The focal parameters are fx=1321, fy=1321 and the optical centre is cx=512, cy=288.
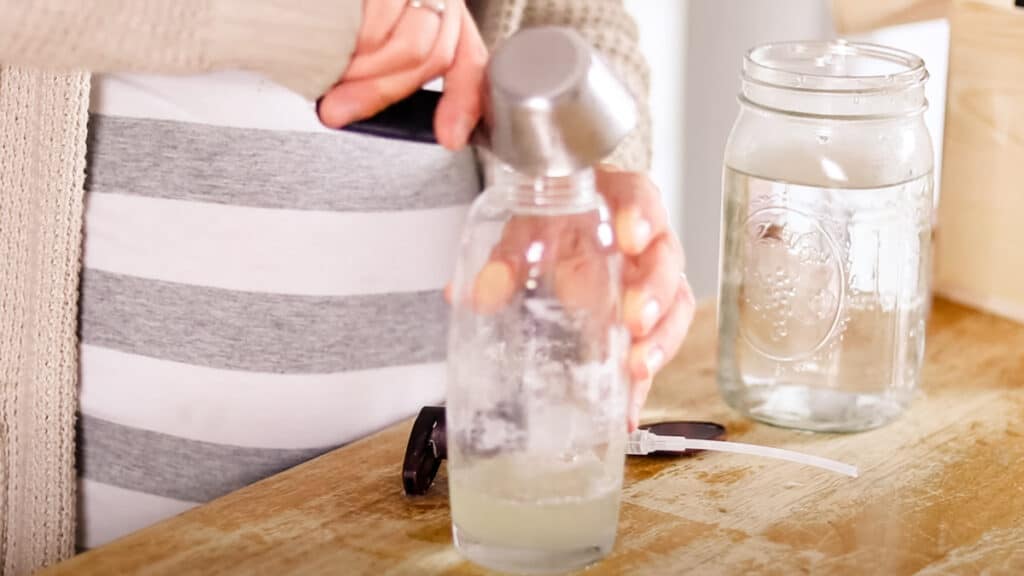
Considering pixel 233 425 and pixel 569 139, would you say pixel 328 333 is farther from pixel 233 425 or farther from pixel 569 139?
pixel 569 139

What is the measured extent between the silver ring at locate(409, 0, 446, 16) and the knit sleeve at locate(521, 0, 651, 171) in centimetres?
33

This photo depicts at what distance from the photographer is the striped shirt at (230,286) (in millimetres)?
806

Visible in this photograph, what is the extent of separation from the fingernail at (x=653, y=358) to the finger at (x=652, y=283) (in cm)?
1

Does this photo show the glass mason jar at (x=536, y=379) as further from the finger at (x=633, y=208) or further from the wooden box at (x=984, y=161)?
the wooden box at (x=984, y=161)

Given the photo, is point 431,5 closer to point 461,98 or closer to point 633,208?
point 461,98

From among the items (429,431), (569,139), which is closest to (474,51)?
(569,139)

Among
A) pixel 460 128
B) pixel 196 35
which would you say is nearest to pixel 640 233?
pixel 460 128

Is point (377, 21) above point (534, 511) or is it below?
above

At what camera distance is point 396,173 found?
0.84 meters

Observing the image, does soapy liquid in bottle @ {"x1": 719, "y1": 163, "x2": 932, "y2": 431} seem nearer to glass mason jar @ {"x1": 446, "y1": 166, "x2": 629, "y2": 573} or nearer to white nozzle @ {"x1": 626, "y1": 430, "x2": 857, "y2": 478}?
white nozzle @ {"x1": 626, "y1": 430, "x2": 857, "y2": 478}

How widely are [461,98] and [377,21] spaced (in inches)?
1.9

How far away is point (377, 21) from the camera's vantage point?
575mm

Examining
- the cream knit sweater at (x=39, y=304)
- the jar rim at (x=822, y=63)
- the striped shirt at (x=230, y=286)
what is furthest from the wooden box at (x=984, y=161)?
the striped shirt at (x=230, y=286)

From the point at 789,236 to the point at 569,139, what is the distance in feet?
Answer: 0.99
